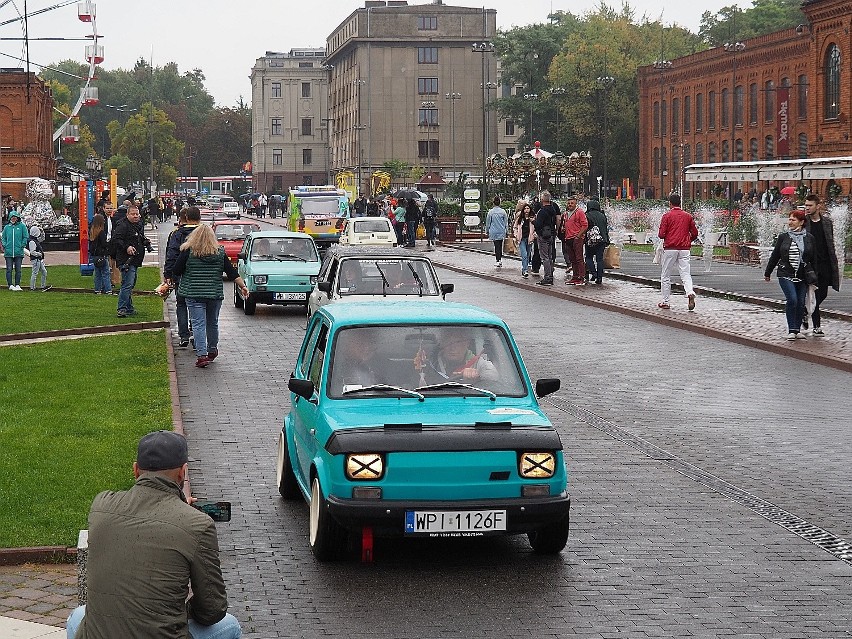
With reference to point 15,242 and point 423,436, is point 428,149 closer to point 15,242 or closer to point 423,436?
point 15,242

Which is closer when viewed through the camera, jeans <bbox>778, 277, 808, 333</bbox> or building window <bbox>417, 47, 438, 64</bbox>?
jeans <bbox>778, 277, 808, 333</bbox>

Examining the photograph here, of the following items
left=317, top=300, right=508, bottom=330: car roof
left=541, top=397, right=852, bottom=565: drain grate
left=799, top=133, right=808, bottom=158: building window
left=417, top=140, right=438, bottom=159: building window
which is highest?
left=417, top=140, right=438, bottom=159: building window

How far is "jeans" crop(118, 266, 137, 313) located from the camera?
2352cm

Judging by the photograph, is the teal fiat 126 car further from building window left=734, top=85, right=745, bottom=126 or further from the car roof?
building window left=734, top=85, right=745, bottom=126

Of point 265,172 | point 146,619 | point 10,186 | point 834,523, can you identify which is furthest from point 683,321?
→ point 265,172

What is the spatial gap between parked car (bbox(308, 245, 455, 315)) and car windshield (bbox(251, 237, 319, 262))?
735cm

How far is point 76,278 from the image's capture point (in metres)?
35.0

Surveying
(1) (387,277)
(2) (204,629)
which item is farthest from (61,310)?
(2) (204,629)

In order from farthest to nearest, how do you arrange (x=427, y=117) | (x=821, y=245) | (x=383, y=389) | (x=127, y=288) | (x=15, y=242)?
(x=427, y=117)
(x=15, y=242)
(x=127, y=288)
(x=821, y=245)
(x=383, y=389)

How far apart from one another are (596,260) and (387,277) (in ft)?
50.7

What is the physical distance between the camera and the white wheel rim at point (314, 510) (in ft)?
28.0

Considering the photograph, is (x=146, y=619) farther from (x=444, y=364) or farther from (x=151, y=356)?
(x=151, y=356)

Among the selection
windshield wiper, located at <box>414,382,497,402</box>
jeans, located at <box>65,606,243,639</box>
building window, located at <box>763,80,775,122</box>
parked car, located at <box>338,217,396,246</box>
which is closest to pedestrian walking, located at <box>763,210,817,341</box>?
windshield wiper, located at <box>414,382,497,402</box>

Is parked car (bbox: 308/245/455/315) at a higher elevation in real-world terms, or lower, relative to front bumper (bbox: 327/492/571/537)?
higher
